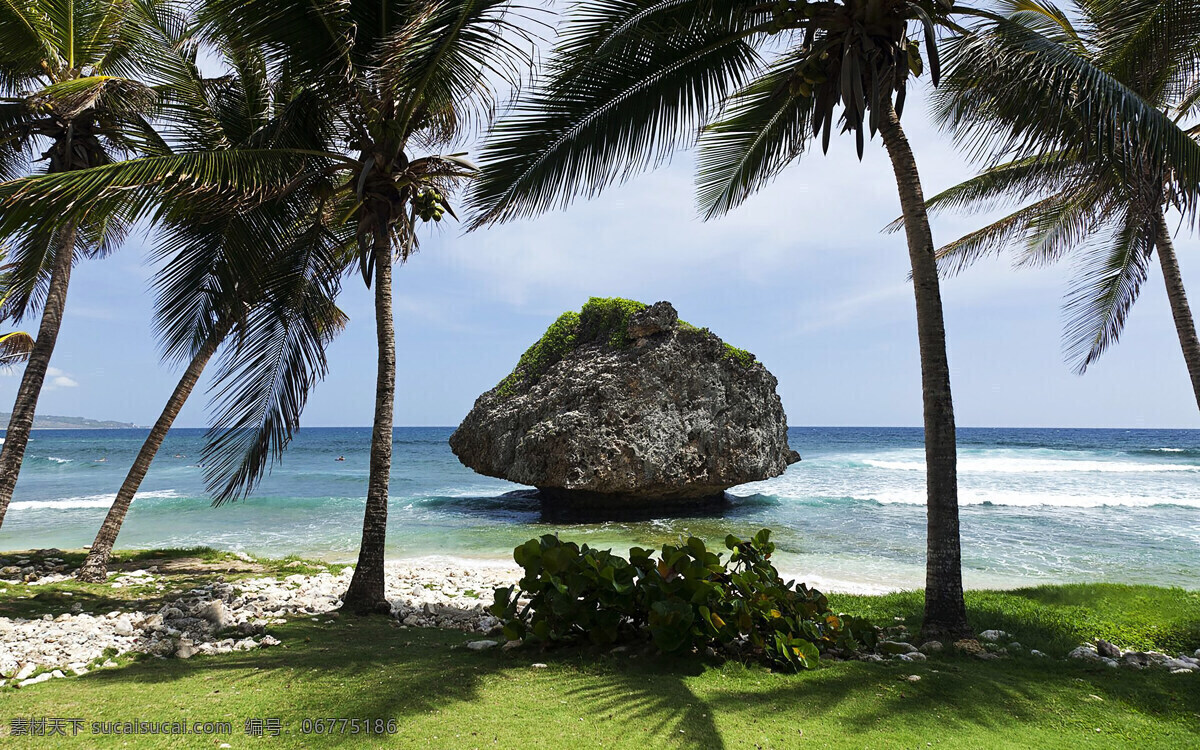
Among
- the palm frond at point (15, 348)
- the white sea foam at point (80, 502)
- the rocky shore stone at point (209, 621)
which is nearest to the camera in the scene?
the rocky shore stone at point (209, 621)

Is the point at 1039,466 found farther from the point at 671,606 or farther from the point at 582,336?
the point at 671,606

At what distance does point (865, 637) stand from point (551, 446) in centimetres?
1058

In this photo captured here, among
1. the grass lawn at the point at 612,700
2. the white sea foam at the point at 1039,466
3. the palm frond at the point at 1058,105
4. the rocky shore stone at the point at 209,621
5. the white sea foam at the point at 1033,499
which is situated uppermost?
the palm frond at the point at 1058,105

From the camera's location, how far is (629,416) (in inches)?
599

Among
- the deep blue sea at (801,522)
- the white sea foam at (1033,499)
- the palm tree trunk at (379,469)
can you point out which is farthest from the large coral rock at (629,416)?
the palm tree trunk at (379,469)

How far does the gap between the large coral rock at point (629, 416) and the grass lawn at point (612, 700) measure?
9.96 meters

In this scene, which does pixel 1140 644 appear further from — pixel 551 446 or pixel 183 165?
pixel 551 446

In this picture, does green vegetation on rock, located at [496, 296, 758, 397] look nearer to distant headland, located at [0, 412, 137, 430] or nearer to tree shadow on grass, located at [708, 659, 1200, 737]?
tree shadow on grass, located at [708, 659, 1200, 737]

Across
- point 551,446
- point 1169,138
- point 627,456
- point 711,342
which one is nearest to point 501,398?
point 551,446

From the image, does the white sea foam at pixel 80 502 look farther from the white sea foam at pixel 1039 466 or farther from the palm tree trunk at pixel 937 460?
the white sea foam at pixel 1039 466

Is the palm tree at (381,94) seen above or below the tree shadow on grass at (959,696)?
above

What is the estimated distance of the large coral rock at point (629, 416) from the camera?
14914mm

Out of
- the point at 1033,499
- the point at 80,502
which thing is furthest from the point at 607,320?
the point at 80,502

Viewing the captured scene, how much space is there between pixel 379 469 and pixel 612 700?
12.8 feet
